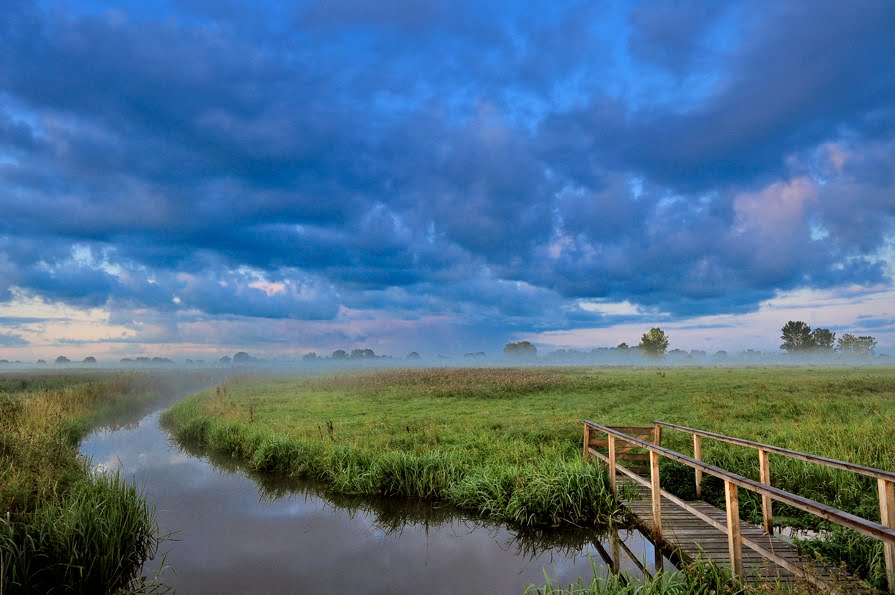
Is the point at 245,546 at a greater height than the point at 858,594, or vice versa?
the point at 858,594

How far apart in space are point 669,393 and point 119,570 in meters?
32.0

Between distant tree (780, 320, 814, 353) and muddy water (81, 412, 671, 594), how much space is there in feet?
665

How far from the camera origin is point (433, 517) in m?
13.2

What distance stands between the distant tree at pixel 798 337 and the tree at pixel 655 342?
48.9m

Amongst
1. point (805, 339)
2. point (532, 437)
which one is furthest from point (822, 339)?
point (532, 437)

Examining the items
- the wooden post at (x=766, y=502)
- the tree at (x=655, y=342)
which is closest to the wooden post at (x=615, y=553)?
the wooden post at (x=766, y=502)

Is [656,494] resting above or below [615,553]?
above

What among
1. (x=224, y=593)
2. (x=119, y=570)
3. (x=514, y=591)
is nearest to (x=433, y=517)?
(x=514, y=591)

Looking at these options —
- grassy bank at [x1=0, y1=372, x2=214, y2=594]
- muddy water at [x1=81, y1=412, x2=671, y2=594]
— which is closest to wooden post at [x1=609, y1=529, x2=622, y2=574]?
muddy water at [x1=81, y1=412, x2=671, y2=594]

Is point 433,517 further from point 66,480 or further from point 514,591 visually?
point 66,480

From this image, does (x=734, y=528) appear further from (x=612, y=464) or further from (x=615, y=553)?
(x=612, y=464)

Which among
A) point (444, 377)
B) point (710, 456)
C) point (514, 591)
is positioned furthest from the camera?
point (444, 377)

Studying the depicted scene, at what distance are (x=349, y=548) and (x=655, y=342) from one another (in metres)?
172

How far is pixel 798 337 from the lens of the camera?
174 meters
